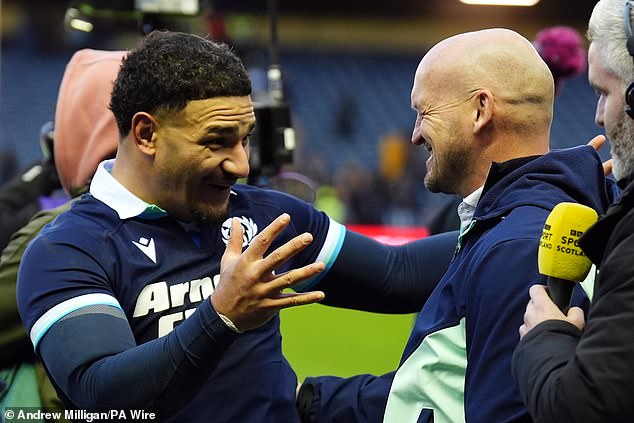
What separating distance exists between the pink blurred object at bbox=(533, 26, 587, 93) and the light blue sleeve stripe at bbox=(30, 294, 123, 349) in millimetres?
1988

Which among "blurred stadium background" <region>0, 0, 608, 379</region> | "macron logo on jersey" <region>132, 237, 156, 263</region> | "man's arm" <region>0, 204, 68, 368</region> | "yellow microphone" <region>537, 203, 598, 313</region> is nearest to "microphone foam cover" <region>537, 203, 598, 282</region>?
"yellow microphone" <region>537, 203, 598, 313</region>

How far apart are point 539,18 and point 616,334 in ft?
41.7

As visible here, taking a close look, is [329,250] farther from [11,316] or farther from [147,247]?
[11,316]

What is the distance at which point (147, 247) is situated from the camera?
79.7 inches

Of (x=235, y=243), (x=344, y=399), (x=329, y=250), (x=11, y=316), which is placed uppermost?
(x=235, y=243)

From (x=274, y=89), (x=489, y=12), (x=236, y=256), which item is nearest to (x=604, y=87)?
(x=236, y=256)

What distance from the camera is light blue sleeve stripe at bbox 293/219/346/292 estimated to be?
227cm

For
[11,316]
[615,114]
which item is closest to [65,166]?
[11,316]

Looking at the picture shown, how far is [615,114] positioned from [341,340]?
1729 mm

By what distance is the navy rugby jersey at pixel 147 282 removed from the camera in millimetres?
1896

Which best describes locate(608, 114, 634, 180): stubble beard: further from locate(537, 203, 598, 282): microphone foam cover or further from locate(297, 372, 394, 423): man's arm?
locate(297, 372, 394, 423): man's arm

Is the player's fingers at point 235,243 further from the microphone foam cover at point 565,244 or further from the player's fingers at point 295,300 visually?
the microphone foam cover at point 565,244

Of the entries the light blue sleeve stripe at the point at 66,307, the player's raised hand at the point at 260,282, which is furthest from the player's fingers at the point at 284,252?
Result: the light blue sleeve stripe at the point at 66,307

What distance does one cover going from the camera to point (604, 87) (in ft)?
5.26
